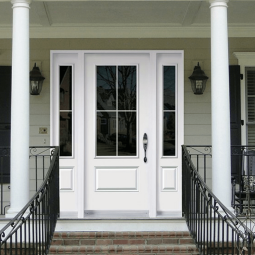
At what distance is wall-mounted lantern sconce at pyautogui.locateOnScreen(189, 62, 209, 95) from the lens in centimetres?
659

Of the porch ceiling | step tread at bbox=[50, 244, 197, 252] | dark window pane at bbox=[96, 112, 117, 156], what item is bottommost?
step tread at bbox=[50, 244, 197, 252]

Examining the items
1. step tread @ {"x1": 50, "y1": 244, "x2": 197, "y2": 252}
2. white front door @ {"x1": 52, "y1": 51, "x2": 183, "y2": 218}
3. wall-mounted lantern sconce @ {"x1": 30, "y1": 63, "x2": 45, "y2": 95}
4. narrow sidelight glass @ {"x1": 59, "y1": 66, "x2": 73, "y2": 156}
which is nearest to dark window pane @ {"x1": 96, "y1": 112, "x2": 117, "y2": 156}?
white front door @ {"x1": 52, "y1": 51, "x2": 183, "y2": 218}

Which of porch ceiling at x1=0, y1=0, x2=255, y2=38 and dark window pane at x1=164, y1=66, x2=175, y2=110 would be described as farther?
dark window pane at x1=164, y1=66, x2=175, y2=110

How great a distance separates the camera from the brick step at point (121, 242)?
5207 millimetres

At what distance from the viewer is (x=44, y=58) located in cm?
668

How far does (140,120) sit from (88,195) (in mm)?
1216

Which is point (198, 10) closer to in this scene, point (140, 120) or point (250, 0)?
point (250, 0)

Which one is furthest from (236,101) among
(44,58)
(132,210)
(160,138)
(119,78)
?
(44,58)

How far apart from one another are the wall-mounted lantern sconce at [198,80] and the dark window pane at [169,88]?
274mm

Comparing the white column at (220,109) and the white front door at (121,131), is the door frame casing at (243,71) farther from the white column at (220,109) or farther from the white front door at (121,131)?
the white column at (220,109)

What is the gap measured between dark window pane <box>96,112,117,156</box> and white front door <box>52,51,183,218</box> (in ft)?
0.04

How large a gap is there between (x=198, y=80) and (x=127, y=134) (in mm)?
1220

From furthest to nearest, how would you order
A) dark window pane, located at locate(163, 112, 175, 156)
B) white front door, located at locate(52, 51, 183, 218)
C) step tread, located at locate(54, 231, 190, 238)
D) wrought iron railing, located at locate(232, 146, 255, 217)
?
dark window pane, located at locate(163, 112, 175, 156) → white front door, located at locate(52, 51, 183, 218) → wrought iron railing, located at locate(232, 146, 255, 217) → step tread, located at locate(54, 231, 190, 238)

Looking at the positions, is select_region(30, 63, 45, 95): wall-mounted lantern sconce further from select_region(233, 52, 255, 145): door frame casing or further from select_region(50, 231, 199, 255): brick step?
select_region(233, 52, 255, 145): door frame casing
